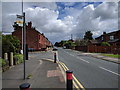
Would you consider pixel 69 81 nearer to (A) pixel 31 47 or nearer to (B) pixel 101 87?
(B) pixel 101 87

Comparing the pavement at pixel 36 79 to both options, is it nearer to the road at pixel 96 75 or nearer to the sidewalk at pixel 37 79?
the sidewalk at pixel 37 79

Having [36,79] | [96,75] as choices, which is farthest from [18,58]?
[96,75]

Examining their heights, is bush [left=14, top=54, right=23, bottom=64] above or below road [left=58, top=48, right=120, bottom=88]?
above

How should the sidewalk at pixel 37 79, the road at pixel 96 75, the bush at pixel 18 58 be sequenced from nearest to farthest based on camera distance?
the sidewalk at pixel 37 79
the road at pixel 96 75
the bush at pixel 18 58

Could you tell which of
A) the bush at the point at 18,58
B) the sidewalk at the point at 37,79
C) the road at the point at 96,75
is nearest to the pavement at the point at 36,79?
the sidewalk at the point at 37,79

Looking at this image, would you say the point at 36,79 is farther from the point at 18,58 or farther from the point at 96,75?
the point at 18,58

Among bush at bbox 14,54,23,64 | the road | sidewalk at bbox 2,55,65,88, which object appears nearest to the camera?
sidewalk at bbox 2,55,65,88

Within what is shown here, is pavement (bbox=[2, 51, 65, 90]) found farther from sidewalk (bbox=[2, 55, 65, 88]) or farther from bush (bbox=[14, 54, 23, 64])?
bush (bbox=[14, 54, 23, 64])

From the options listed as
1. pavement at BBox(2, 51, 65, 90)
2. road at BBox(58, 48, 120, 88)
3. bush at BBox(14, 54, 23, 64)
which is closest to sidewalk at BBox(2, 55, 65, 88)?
pavement at BBox(2, 51, 65, 90)

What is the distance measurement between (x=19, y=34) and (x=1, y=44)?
31196mm

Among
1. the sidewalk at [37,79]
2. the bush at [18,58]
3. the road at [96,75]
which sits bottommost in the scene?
the road at [96,75]

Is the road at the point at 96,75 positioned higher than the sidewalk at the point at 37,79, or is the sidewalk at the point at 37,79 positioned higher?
the sidewalk at the point at 37,79

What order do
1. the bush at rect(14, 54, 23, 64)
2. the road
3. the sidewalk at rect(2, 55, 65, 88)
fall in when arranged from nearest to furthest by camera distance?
1. the sidewalk at rect(2, 55, 65, 88)
2. the road
3. the bush at rect(14, 54, 23, 64)

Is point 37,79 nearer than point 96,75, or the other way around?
point 37,79
